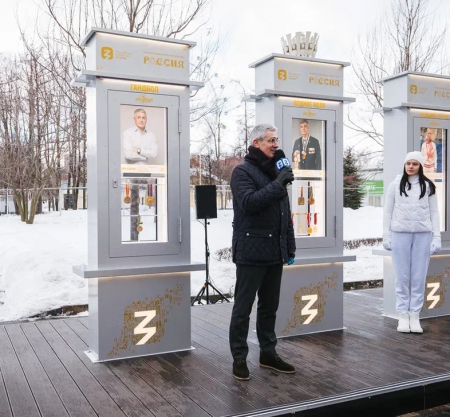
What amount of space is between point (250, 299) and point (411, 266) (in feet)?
7.39

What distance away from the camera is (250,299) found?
157 inches

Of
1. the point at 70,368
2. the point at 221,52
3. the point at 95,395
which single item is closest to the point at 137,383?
the point at 95,395

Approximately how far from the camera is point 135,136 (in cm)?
458

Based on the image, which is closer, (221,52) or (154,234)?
(154,234)

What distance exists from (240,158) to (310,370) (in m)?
14.6

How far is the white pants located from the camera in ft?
17.6

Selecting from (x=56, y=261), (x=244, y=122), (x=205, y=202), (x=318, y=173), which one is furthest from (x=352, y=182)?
(x=318, y=173)

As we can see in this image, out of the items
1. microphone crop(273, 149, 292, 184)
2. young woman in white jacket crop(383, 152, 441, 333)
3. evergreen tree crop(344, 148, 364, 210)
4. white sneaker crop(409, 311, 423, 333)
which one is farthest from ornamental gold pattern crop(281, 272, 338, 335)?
evergreen tree crop(344, 148, 364, 210)

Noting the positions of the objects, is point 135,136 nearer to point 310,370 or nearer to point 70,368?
point 70,368

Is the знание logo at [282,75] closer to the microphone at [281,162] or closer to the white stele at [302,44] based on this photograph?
the white stele at [302,44]

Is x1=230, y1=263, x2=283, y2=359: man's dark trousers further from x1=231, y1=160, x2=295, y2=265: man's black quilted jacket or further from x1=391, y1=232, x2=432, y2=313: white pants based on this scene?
x1=391, y1=232, x2=432, y2=313: white pants

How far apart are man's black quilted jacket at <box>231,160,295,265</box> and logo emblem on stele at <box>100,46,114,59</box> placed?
58.3 inches

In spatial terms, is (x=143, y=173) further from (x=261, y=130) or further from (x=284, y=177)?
(x=284, y=177)

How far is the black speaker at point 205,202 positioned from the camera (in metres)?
7.03
